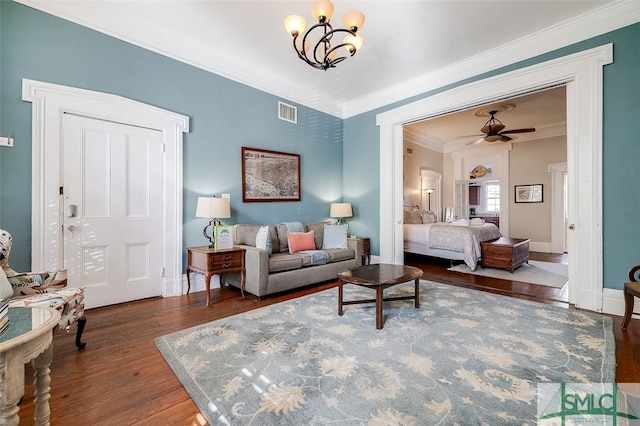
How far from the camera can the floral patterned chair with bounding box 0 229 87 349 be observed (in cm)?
187

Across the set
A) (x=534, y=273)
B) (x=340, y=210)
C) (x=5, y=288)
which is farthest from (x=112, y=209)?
(x=534, y=273)

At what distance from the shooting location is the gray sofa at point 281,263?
3383 mm

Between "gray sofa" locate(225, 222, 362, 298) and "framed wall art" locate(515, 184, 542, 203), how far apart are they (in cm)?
577

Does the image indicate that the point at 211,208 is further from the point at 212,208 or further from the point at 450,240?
the point at 450,240

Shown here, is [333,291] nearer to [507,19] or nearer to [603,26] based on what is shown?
[507,19]

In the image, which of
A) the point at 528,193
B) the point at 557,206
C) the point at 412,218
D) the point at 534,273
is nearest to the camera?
the point at 534,273

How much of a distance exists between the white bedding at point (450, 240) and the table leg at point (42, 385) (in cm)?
537

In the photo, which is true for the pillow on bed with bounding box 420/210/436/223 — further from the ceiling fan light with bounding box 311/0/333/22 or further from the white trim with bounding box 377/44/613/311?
the ceiling fan light with bounding box 311/0/333/22

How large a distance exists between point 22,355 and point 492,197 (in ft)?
37.3

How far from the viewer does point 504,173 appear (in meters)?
7.73

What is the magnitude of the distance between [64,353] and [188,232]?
178cm

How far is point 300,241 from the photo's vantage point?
421 cm

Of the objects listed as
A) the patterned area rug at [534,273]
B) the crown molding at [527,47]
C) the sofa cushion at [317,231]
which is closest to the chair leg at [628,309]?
the patterned area rug at [534,273]

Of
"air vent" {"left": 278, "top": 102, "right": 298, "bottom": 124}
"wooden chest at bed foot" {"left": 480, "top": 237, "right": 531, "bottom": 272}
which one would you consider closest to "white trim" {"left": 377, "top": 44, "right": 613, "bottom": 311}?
"wooden chest at bed foot" {"left": 480, "top": 237, "right": 531, "bottom": 272}
